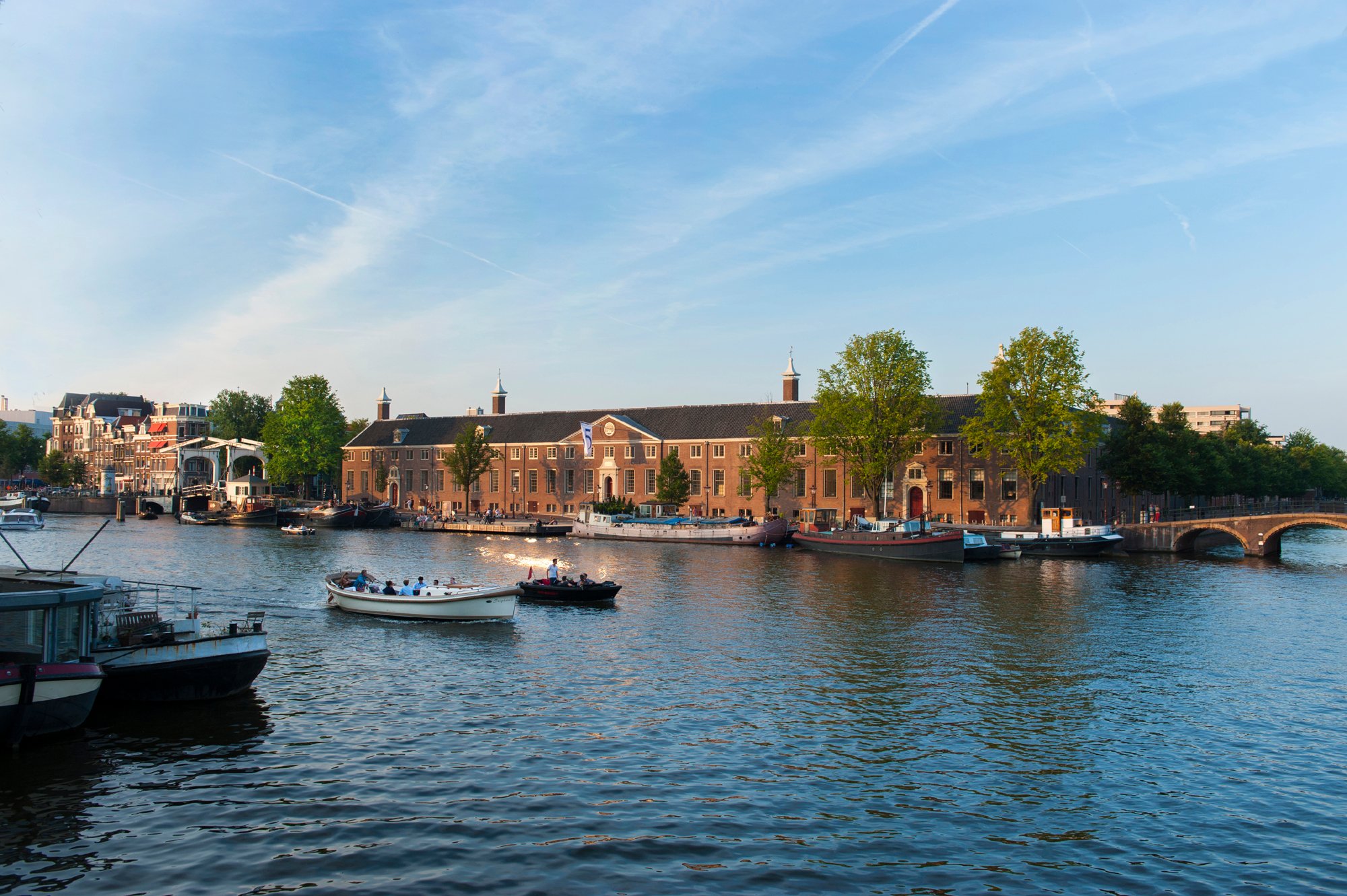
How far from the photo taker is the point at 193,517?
4855 inches

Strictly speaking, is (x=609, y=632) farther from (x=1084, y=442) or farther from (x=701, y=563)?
(x=1084, y=442)

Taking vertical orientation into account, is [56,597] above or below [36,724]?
above

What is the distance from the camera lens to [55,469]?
188 metres

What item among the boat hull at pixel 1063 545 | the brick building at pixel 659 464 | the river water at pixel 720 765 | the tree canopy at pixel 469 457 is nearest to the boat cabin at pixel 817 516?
the brick building at pixel 659 464

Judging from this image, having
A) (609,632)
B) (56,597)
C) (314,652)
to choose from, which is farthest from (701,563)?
(56,597)

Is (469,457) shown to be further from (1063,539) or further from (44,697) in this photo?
(44,697)

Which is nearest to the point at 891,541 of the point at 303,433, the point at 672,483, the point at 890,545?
the point at 890,545

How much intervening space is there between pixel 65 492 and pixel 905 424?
145320 millimetres

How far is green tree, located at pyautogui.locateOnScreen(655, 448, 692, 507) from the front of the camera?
11038cm

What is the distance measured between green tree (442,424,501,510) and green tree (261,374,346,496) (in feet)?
73.0

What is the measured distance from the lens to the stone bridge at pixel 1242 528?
7875 cm

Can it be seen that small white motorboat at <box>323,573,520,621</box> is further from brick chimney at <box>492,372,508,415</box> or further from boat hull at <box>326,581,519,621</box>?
brick chimney at <box>492,372,508,415</box>

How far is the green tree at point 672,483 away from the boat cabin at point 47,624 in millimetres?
86818

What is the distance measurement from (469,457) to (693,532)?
4333 centimetres
